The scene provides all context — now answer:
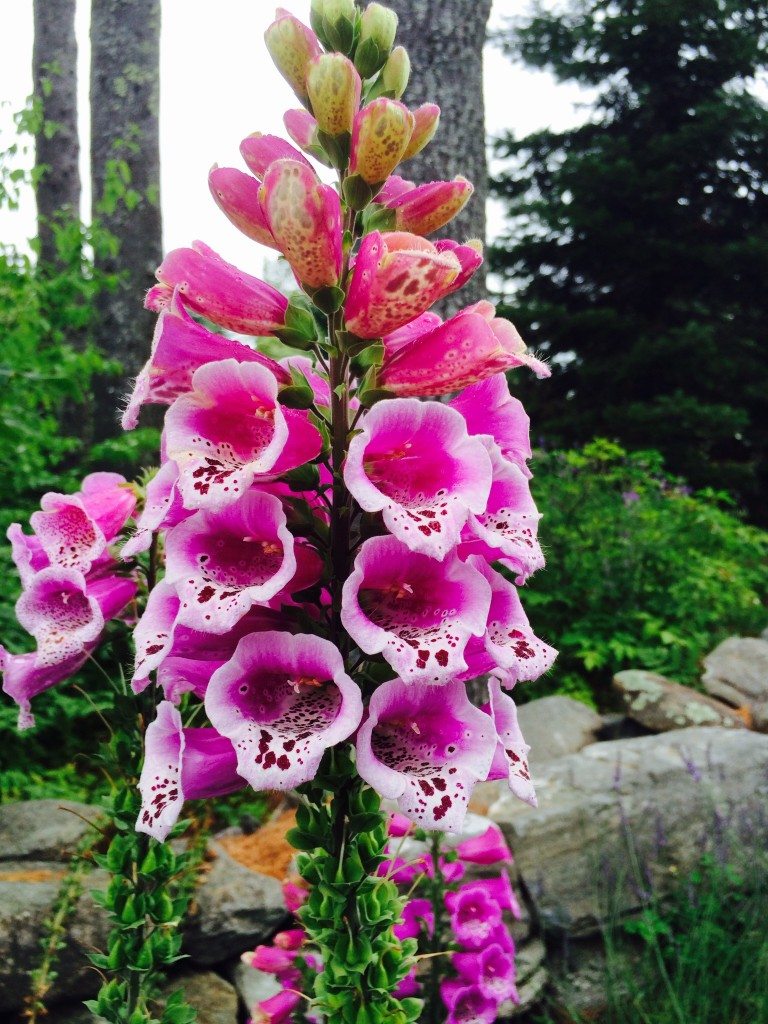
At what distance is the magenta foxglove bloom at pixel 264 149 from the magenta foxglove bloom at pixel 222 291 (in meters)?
0.16

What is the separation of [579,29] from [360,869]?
43.0 feet

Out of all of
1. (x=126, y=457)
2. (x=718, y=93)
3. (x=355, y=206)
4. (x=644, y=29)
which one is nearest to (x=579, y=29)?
(x=644, y=29)

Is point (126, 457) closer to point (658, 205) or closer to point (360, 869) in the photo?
point (360, 869)

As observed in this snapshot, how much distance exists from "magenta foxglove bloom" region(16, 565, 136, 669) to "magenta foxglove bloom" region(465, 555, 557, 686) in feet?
1.72

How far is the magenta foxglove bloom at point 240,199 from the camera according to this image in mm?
1098

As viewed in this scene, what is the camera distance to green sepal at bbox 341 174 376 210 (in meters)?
1.07

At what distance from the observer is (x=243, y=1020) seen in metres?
2.73

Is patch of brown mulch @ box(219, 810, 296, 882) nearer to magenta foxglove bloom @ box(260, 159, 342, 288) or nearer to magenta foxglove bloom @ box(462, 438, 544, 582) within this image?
magenta foxglove bloom @ box(462, 438, 544, 582)

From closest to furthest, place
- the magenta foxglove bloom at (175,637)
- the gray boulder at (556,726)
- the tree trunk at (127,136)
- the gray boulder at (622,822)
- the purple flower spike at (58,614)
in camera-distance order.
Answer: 1. the magenta foxglove bloom at (175,637)
2. the purple flower spike at (58,614)
3. the gray boulder at (622,822)
4. the gray boulder at (556,726)
5. the tree trunk at (127,136)

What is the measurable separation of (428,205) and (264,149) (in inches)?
9.1

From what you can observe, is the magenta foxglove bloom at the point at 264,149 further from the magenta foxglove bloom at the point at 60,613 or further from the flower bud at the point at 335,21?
the magenta foxglove bloom at the point at 60,613

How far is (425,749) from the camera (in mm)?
964

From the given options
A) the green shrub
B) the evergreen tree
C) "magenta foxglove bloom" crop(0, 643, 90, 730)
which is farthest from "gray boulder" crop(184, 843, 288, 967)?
the evergreen tree

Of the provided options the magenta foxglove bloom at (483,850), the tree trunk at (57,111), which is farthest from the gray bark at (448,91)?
the tree trunk at (57,111)
